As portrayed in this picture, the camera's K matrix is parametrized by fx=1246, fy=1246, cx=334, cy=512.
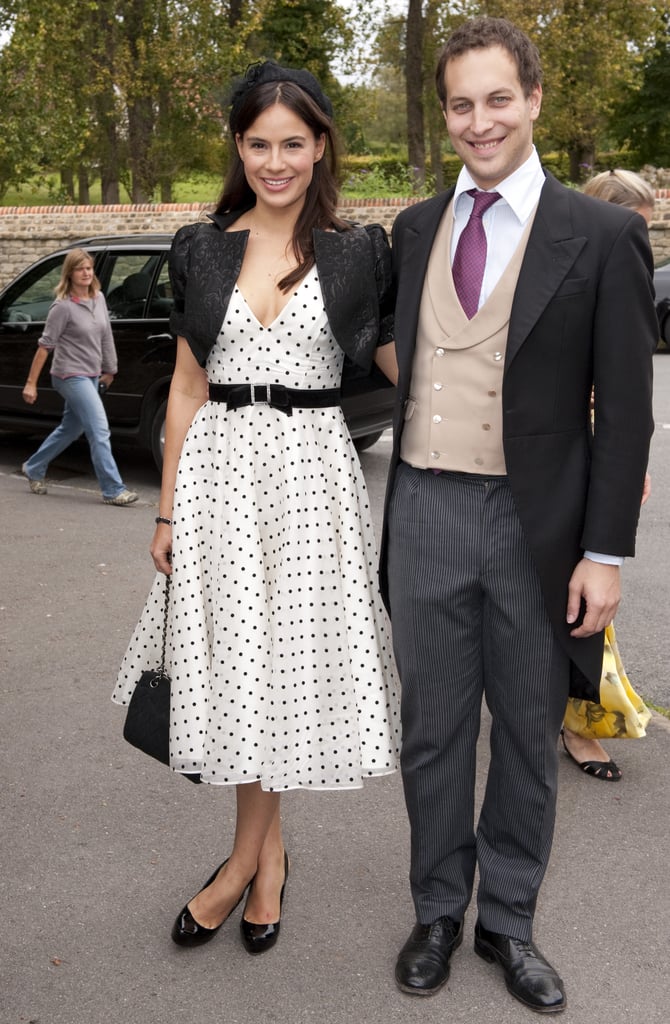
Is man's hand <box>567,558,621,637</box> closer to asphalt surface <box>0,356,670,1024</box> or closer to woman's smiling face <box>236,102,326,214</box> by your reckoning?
asphalt surface <box>0,356,670,1024</box>

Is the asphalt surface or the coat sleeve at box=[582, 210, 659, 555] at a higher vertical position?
the coat sleeve at box=[582, 210, 659, 555]

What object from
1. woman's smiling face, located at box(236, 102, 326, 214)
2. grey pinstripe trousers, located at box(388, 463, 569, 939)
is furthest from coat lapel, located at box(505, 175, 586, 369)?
woman's smiling face, located at box(236, 102, 326, 214)

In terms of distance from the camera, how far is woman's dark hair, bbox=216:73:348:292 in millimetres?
3033

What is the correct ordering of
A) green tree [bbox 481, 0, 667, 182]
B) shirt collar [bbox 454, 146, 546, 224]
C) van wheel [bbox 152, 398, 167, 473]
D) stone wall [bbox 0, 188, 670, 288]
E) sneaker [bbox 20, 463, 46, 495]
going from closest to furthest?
shirt collar [bbox 454, 146, 546, 224], sneaker [bbox 20, 463, 46, 495], van wheel [bbox 152, 398, 167, 473], stone wall [bbox 0, 188, 670, 288], green tree [bbox 481, 0, 667, 182]

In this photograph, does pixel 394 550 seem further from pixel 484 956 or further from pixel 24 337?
pixel 24 337

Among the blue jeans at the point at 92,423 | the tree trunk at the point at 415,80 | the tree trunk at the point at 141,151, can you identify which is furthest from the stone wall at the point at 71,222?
the blue jeans at the point at 92,423

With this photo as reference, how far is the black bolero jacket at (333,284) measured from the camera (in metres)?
3.05

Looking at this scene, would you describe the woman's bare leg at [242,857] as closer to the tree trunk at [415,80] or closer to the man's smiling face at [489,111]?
the man's smiling face at [489,111]

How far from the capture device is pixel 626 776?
441cm

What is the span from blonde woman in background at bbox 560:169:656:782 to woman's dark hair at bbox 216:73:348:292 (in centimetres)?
126

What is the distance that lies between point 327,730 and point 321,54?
36942mm

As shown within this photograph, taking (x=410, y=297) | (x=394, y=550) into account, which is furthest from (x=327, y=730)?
(x=410, y=297)

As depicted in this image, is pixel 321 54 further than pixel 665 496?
Yes

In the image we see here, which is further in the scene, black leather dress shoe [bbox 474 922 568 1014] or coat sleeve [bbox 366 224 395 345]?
coat sleeve [bbox 366 224 395 345]
